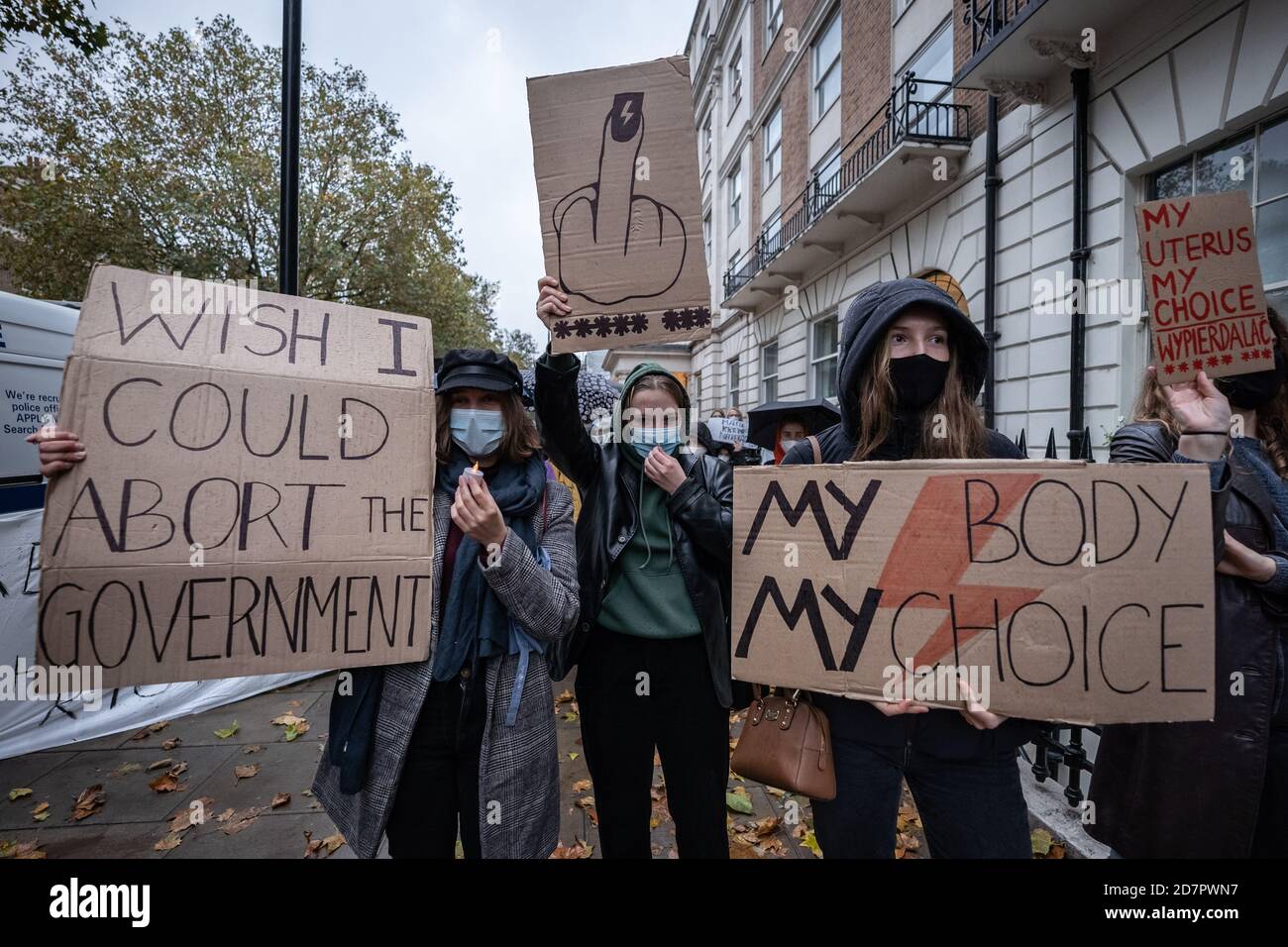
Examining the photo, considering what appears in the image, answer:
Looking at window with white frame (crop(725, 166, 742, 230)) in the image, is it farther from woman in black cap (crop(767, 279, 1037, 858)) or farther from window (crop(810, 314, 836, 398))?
woman in black cap (crop(767, 279, 1037, 858))

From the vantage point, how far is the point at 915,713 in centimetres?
160

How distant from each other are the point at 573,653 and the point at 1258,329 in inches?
85.7

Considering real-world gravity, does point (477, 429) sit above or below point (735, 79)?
below

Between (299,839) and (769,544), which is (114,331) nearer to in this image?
(769,544)

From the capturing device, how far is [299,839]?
2965 mm

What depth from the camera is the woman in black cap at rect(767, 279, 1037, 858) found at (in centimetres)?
156

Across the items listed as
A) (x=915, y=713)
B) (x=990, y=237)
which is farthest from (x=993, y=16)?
(x=915, y=713)

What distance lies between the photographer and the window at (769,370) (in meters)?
15.5

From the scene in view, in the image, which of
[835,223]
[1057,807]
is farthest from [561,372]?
[835,223]

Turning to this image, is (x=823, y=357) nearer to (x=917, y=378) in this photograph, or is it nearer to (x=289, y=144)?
(x=289, y=144)

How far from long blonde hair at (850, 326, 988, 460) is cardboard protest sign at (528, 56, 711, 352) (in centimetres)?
54

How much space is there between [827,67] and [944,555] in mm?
13869

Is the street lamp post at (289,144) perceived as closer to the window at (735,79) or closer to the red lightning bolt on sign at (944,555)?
the red lightning bolt on sign at (944,555)
